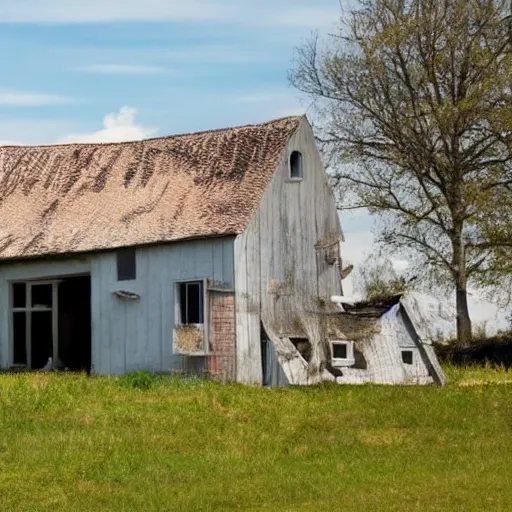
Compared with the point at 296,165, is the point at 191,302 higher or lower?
lower

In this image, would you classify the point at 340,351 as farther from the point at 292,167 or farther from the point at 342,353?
the point at 292,167

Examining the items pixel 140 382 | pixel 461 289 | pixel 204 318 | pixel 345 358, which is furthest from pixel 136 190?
pixel 461 289

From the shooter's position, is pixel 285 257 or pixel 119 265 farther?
pixel 119 265

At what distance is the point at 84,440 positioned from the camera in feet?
62.6

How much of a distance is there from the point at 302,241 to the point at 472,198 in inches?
402

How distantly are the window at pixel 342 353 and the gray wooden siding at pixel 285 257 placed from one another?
3.09 ft

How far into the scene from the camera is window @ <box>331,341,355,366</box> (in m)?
31.0

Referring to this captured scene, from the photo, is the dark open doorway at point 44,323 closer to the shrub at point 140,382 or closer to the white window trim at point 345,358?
the shrub at point 140,382

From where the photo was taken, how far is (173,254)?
3181 cm

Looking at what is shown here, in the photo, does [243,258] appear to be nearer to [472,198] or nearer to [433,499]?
[472,198]

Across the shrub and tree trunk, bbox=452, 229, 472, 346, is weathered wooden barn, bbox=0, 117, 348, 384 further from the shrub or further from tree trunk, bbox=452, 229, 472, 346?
tree trunk, bbox=452, 229, 472, 346

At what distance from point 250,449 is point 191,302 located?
1306cm

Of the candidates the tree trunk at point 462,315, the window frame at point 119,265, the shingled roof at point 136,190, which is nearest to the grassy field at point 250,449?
the window frame at point 119,265

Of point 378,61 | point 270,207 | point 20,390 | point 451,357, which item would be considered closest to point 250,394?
point 20,390
